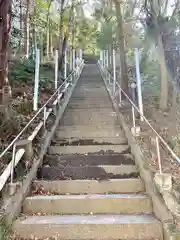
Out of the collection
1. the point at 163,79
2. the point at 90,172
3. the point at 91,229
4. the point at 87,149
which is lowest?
the point at 91,229

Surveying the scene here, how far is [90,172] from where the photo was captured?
18.3 feet

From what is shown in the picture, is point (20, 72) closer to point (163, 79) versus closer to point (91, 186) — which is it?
point (163, 79)

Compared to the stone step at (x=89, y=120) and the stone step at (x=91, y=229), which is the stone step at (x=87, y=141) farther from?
the stone step at (x=91, y=229)

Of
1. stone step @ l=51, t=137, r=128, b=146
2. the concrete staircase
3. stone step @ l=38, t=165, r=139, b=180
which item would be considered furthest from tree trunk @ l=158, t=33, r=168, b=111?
stone step @ l=38, t=165, r=139, b=180

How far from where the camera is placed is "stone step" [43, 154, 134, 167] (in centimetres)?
590

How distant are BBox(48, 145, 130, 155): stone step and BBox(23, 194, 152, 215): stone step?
5.65 feet

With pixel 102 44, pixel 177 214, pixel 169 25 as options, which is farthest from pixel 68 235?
pixel 102 44

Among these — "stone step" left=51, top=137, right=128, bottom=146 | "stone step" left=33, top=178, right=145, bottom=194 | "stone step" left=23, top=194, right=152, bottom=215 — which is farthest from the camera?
"stone step" left=51, top=137, right=128, bottom=146

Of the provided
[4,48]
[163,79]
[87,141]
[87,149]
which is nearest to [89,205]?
[87,149]

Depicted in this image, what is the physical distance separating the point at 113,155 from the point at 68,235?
7.26 feet

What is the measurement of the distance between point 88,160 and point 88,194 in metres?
1.07

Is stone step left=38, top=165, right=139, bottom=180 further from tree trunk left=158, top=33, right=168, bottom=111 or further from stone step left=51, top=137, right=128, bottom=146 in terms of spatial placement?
tree trunk left=158, top=33, right=168, bottom=111

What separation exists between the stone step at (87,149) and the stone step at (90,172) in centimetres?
72

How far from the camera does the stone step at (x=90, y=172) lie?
217 inches
